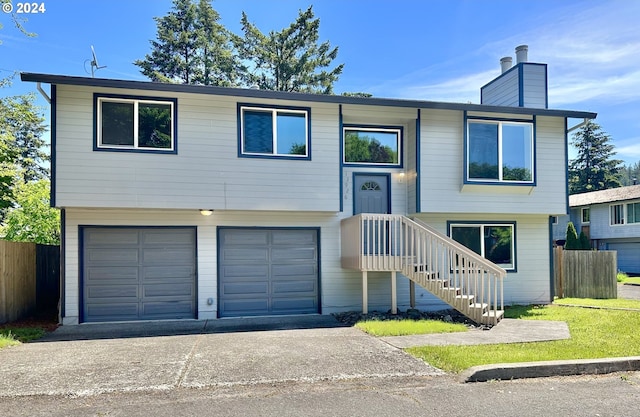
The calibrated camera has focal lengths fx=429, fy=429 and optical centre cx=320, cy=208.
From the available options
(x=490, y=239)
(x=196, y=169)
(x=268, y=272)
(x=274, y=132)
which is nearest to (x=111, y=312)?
(x=268, y=272)

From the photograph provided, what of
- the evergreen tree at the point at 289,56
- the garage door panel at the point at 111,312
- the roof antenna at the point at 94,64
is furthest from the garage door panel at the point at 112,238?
the evergreen tree at the point at 289,56

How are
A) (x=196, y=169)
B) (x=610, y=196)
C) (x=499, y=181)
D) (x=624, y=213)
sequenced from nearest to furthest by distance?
1. (x=196, y=169)
2. (x=499, y=181)
3. (x=624, y=213)
4. (x=610, y=196)

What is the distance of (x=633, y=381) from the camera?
5402 mm

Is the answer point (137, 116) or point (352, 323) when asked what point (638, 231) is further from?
point (137, 116)

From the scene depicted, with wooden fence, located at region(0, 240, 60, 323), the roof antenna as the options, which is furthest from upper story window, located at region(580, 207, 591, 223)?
wooden fence, located at region(0, 240, 60, 323)

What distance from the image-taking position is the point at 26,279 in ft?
33.8

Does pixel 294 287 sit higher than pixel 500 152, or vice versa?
pixel 500 152

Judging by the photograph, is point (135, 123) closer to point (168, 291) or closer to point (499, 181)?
point (168, 291)

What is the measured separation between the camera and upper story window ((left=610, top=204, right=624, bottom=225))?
2738cm

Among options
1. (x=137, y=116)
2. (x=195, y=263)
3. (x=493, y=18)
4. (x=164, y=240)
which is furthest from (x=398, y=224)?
(x=493, y=18)

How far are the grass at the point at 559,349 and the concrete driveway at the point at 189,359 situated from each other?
0.40 m

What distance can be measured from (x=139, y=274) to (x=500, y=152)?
9.66m

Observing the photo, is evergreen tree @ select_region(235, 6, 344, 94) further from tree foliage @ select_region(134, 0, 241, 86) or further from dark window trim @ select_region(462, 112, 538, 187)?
dark window trim @ select_region(462, 112, 538, 187)

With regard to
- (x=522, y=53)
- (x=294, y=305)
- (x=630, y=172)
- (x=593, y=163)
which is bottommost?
(x=294, y=305)
